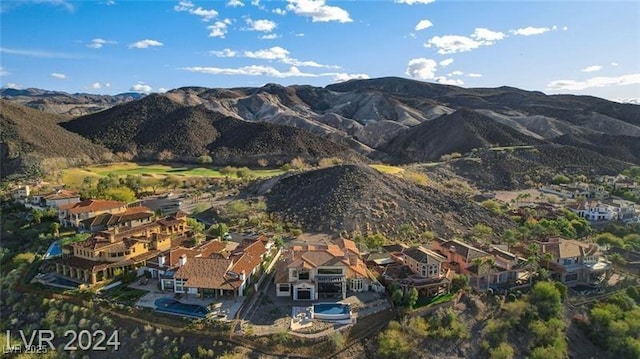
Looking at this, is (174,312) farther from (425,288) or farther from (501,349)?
(501,349)

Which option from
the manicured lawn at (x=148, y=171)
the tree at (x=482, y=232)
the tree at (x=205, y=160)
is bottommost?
the tree at (x=482, y=232)

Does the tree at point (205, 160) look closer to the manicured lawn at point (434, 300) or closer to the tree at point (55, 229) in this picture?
the tree at point (55, 229)

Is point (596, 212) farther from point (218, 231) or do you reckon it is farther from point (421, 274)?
point (218, 231)

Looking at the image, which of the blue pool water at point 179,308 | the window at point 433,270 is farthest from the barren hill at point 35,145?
the window at point 433,270

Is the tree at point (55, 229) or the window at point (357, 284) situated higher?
the tree at point (55, 229)

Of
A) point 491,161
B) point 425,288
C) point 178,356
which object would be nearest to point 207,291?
point 178,356

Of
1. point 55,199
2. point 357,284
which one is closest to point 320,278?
point 357,284

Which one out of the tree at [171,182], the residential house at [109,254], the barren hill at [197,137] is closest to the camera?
the residential house at [109,254]
